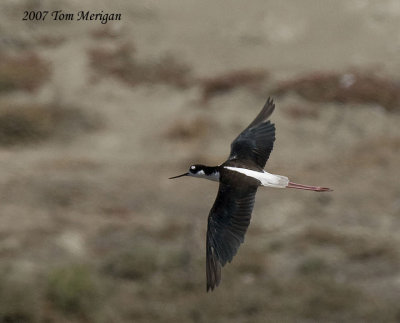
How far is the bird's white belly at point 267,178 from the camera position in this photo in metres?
10.6

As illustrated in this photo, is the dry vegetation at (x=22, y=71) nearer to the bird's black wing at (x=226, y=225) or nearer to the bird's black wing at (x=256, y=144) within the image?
the bird's black wing at (x=256, y=144)

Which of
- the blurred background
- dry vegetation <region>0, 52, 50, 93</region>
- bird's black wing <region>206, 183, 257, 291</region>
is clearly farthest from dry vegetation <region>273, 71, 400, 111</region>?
bird's black wing <region>206, 183, 257, 291</region>

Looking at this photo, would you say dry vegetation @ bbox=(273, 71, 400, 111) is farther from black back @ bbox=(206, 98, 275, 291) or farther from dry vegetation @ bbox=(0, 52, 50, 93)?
black back @ bbox=(206, 98, 275, 291)

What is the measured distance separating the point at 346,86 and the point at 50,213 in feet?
31.7

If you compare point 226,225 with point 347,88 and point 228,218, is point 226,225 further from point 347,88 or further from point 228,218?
point 347,88

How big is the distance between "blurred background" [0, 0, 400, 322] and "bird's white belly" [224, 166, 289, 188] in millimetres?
5278

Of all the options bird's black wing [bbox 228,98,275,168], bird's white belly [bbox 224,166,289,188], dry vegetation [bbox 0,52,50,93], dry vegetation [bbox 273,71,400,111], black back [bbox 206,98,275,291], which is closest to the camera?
black back [bbox 206,98,275,291]

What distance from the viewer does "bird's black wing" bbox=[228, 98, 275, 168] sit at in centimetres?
1127

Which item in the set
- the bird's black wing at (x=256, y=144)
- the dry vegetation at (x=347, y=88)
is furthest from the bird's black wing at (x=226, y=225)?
the dry vegetation at (x=347, y=88)

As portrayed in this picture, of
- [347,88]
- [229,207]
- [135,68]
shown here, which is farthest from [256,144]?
[135,68]

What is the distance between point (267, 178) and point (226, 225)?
0.78 meters

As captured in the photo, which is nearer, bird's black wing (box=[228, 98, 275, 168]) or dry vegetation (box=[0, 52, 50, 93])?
bird's black wing (box=[228, 98, 275, 168])

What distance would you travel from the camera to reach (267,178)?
10.7 meters

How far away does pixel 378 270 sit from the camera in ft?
60.2
